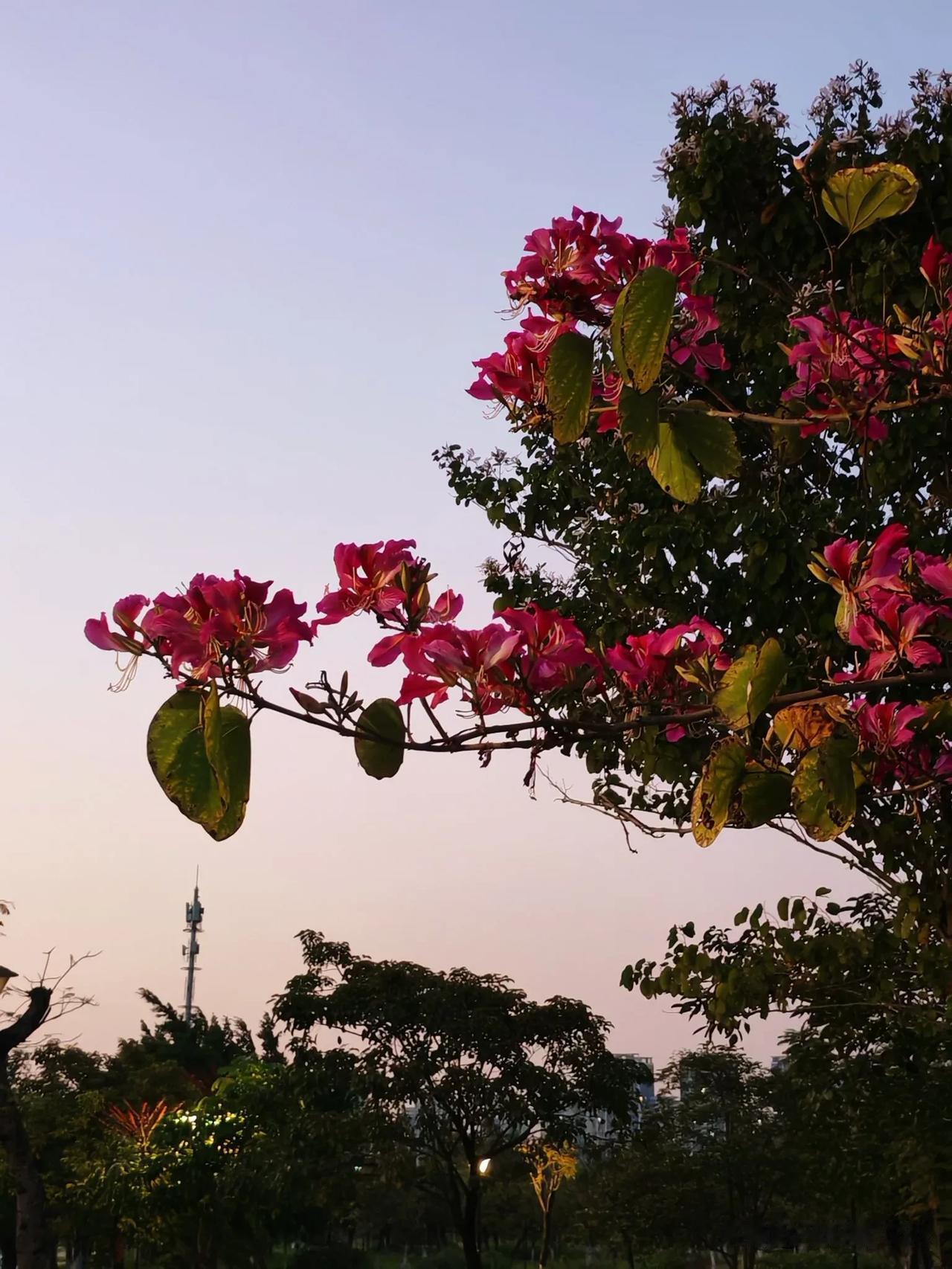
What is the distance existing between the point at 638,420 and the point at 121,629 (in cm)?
67

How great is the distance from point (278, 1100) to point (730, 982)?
1600 centimetres

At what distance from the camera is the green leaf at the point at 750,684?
4.80ft

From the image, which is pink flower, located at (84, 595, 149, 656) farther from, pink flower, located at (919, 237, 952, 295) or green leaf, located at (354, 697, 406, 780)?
pink flower, located at (919, 237, 952, 295)

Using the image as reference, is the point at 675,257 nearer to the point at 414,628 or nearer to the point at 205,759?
the point at 414,628

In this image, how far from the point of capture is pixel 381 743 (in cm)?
153

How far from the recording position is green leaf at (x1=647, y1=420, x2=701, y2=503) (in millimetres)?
1508

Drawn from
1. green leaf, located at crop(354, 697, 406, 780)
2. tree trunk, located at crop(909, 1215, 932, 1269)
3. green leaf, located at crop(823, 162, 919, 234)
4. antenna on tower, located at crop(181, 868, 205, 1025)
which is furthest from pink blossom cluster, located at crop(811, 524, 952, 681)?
antenna on tower, located at crop(181, 868, 205, 1025)

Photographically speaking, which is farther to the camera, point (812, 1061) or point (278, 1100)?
point (278, 1100)

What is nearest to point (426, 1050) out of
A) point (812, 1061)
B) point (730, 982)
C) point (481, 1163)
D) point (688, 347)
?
point (481, 1163)

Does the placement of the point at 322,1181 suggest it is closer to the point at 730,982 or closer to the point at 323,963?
the point at 323,963

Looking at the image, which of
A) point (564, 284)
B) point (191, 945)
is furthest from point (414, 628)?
point (191, 945)

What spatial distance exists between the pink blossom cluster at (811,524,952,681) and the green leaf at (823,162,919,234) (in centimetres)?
40

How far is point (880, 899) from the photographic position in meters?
6.59

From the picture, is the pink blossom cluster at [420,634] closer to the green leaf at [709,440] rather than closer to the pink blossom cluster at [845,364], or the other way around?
the green leaf at [709,440]
